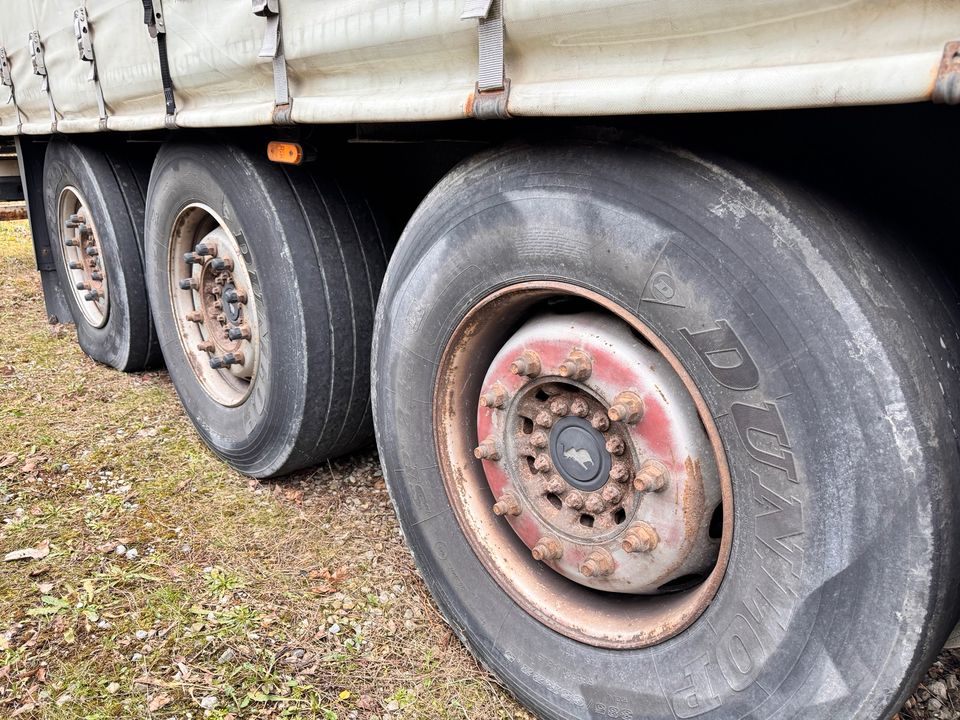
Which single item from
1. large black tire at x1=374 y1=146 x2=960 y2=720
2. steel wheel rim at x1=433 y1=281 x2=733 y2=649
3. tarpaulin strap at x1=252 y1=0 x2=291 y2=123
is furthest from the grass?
tarpaulin strap at x1=252 y1=0 x2=291 y2=123

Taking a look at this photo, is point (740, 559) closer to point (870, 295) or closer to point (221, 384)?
point (870, 295)

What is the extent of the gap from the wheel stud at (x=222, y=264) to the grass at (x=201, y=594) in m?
0.84

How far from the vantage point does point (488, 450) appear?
1784 mm

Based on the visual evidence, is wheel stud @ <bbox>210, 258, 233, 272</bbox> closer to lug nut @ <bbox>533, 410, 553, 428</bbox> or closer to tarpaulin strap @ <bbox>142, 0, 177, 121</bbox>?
tarpaulin strap @ <bbox>142, 0, 177, 121</bbox>

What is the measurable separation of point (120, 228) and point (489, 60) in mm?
2923

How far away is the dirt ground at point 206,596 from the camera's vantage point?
1936 mm

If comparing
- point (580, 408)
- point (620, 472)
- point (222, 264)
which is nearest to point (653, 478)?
point (620, 472)

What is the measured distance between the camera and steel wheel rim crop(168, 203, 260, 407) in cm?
279

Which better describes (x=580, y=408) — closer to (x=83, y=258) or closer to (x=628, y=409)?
(x=628, y=409)

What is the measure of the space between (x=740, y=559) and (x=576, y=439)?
42 centimetres

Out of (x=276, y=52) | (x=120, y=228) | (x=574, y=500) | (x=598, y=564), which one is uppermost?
(x=276, y=52)

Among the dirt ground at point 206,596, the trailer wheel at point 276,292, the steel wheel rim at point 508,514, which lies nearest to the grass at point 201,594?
the dirt ground at point 206,596

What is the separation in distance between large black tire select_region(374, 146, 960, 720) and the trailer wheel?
3.28ft

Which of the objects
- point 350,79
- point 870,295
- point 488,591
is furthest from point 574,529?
point 350,79
